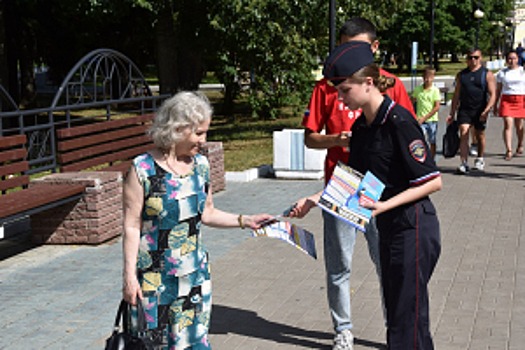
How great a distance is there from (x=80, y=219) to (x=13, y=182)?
78 cm

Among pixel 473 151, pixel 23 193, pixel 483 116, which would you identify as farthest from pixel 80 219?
pixel 473 151

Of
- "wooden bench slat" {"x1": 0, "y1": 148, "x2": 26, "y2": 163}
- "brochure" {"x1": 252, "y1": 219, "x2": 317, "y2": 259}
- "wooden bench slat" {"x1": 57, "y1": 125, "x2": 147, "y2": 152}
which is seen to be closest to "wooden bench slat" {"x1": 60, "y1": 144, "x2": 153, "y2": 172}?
"wooden bench slat" {"x1": 57, "y1": 125, "x2": 147, "y2": 152}

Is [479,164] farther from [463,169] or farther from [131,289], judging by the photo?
[131,289]

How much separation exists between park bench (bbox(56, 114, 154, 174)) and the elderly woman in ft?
17.2

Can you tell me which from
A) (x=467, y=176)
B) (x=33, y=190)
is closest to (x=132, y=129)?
(x=33, y=190)

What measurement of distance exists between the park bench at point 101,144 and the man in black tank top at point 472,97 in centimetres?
A: 473

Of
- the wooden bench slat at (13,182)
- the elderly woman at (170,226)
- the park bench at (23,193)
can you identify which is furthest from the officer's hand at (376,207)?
the wooden bench slat at (13,182)

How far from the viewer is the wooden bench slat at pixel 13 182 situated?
7.82 metres

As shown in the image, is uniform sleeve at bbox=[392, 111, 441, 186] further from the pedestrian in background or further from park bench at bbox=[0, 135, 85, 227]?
the pedestrian in background

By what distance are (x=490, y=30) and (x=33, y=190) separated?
70588 mm

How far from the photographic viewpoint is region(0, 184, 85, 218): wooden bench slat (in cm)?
732

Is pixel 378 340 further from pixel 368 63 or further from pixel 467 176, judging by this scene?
pixel 467 176

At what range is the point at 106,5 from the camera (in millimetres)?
16969

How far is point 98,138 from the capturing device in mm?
9617
